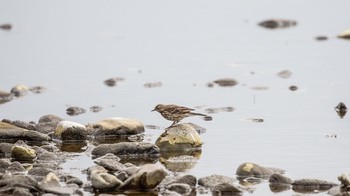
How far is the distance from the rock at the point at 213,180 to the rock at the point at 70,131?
4.34 meters

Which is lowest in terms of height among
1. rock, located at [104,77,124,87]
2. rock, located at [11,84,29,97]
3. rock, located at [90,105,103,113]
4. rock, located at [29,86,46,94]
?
rock, located at [90,105,103,113]

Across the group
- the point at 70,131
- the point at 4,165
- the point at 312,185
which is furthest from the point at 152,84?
the point at 312,185

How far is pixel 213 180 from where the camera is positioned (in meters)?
16.3

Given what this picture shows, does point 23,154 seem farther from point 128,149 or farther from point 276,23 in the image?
point 276,23

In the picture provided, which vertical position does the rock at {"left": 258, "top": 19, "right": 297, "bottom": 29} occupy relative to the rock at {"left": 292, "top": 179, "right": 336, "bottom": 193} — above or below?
above

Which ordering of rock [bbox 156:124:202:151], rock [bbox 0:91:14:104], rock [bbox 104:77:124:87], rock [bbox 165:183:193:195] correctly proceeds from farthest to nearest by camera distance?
rock [bbox 104:77:124:87], rock [bbox 0:91:14:104], rock [bbox 156:124:202:151], rock [bbox 165:183:193:195]

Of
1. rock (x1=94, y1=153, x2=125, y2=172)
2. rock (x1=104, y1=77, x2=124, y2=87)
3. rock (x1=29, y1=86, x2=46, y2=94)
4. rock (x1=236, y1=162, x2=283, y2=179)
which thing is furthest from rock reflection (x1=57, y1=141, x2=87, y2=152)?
rock (x1=104, y1=77, x2=124, y2=87)

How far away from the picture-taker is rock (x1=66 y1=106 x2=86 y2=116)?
75.9 feet

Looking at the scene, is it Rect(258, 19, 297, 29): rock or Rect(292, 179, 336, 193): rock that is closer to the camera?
Rect(292, 179, 336, 193): rock

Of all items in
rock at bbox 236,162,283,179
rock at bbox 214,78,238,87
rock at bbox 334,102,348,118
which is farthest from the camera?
rock at bbox 214,78,238,87

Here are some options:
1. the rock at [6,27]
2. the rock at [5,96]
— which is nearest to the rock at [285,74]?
the rock at [5,96]

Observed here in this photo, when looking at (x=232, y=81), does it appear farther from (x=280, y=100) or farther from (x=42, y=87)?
(x=42, y=87)

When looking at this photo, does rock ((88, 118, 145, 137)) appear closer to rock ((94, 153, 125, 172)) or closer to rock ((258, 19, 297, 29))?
rock ((94, 153, 125, 172))

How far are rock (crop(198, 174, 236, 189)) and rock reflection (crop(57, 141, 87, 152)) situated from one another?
11.9 ft
